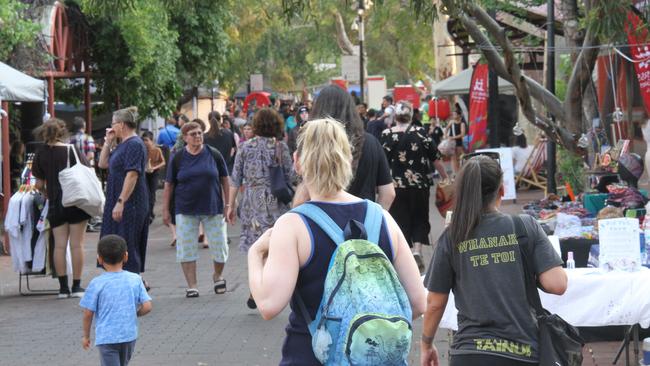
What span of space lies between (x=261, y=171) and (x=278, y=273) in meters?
6.12

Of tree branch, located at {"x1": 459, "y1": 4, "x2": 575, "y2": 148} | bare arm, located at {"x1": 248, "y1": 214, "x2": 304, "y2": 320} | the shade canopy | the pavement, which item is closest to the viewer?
bare arm, located at {"x1": 248, "y1": 214, "x2": 304, "y2": 320}

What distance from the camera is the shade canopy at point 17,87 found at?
46.2ft

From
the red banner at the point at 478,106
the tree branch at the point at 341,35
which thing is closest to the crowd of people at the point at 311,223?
the red banner at the point at 478,106

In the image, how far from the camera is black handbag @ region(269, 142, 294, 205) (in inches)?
387

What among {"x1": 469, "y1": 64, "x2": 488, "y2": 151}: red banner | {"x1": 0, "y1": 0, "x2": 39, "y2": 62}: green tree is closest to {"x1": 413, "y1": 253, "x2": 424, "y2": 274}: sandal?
{"x1": 0, "y1": 0, "x2": 39, "y2": 62}: green tree

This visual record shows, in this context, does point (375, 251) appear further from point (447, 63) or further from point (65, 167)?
point (447, 63)

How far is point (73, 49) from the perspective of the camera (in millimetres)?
21312

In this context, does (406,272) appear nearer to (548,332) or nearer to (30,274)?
(548,332)

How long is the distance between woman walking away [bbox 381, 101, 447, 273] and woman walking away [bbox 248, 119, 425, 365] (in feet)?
26.0

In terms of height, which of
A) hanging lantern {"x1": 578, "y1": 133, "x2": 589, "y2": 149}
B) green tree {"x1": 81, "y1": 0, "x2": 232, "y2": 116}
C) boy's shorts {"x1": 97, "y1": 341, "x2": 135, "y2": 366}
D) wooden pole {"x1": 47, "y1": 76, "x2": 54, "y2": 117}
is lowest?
boy's shorts {"x1": 97, "y1": 341, "x2": 135, "y2": 366}

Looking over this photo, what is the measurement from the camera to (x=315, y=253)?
3932 mm

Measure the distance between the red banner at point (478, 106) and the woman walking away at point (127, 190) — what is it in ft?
39.3

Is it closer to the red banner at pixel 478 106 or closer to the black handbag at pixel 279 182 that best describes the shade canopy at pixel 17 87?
A: the black handbag at pixel 279 182

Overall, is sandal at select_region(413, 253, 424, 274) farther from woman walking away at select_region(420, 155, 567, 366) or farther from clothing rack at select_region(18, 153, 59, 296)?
woman walking away at select_region(420, 155, 567, 366)
